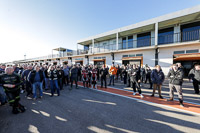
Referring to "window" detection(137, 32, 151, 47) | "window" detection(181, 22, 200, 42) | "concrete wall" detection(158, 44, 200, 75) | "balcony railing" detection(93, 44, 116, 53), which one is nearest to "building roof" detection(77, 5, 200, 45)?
"window" detection(181, 22, 200, 42)

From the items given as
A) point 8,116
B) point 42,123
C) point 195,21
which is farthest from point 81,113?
point 195,21

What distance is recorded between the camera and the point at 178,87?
3.71 metres

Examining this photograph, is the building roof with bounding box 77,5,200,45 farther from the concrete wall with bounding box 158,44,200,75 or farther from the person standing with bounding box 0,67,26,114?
the person standing with bounding box 0,67,26,114

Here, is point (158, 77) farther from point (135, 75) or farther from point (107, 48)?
point (107, 48)

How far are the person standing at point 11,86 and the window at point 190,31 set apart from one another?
15.7 m

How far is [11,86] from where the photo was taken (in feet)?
9.99

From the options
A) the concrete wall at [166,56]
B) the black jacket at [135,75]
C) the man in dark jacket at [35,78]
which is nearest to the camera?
the man in dark jacket at [35,78]

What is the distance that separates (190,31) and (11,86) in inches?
624

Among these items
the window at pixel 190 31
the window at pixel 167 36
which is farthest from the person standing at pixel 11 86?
the window at pixel 190 31

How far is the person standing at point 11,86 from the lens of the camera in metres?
3.04

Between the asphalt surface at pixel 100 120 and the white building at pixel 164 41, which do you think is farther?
the white building at pixel 164 41

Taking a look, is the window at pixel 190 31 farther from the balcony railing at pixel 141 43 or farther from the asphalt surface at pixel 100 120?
the asphalt surface at pixel 100 120

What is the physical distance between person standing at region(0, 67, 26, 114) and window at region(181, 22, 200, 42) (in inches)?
619

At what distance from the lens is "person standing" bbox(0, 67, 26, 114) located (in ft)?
9.96
